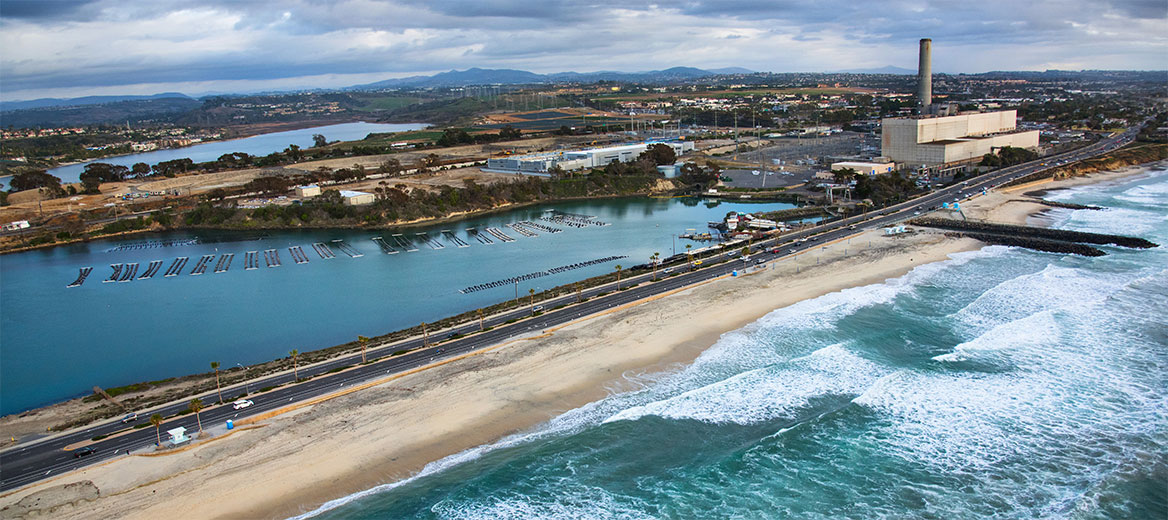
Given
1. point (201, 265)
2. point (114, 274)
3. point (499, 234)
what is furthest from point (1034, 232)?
point (114, 274)

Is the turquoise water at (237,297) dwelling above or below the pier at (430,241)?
below

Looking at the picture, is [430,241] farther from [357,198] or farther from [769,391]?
[769,391]

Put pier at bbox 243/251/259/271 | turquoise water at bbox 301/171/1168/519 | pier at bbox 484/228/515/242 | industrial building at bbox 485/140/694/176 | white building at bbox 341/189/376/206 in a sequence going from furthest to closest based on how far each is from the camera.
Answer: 1. industrial building at bbox 485/140/694/176
2. white building at bbox 341/189/376/206
3. pier at bbox 484/228/515/242
4. pier at bbox 243/251/259/271
5. turquoise water at bbox 301/171/1168/519

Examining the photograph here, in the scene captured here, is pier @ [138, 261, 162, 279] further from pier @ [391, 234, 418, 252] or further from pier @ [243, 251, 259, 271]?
pier @ [391, 234, 418, 252]

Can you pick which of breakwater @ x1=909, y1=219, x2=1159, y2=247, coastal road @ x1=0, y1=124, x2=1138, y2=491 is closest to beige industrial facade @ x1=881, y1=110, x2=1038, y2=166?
breakwater @ x1=909, y1=219, x2=1159, y2=247

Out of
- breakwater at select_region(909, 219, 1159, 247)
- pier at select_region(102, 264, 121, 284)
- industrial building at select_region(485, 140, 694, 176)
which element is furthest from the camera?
industrial building at select_region(485, 140, 694, 176)

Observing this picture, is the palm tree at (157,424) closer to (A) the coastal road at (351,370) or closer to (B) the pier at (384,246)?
(A) the coastal road at (351,370)

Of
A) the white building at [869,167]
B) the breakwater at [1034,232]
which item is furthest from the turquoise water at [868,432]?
the white building at [869,167]
